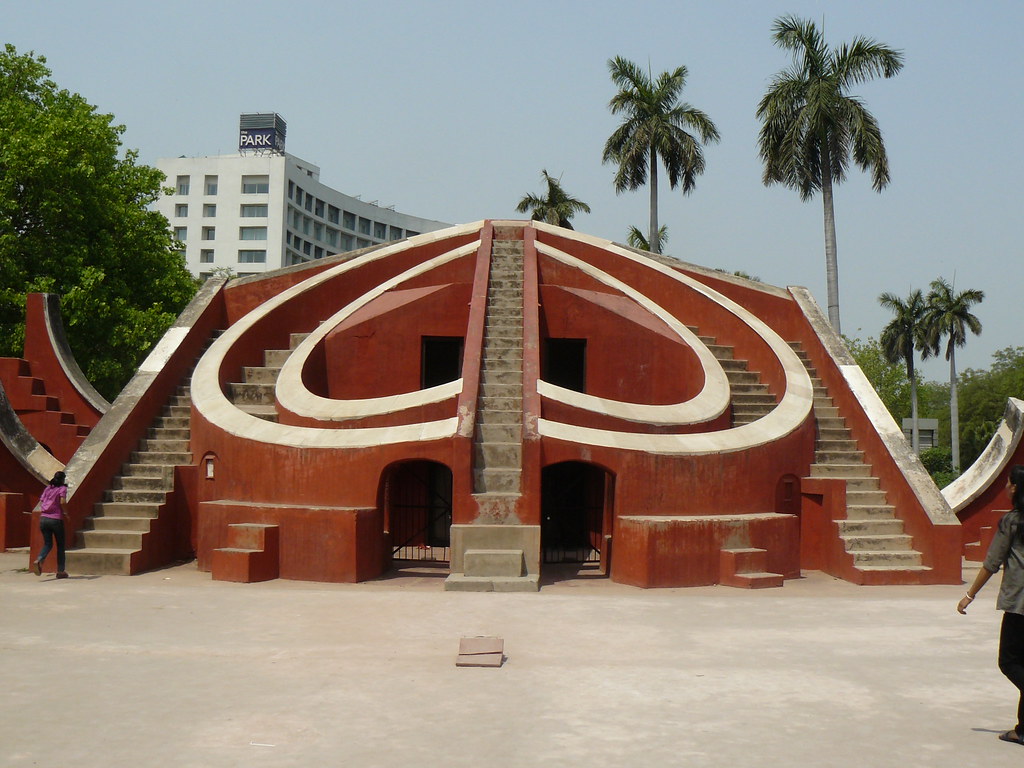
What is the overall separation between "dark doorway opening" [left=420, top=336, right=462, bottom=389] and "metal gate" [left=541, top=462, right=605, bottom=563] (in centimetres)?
221

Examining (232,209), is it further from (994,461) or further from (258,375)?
(994,461)

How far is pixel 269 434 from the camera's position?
960 centimetres

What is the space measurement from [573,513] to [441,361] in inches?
110

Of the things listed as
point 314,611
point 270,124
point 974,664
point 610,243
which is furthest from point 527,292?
point 270,124

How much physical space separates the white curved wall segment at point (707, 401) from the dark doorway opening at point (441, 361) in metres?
1.96

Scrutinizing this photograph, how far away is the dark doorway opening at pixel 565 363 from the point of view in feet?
42.7

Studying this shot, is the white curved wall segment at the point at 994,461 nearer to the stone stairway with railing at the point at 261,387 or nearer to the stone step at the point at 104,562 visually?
the stone stairway with railing at the point at 261,387

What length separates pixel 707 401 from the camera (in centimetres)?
1057

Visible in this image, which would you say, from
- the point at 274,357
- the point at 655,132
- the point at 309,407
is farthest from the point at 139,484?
the point at 655,132

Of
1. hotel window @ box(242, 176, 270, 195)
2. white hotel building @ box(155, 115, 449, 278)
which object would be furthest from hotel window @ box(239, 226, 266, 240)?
hotel window @ box(242, 176, 270, 195)

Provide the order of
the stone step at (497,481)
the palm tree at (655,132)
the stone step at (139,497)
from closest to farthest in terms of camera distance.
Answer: the stone step at (497,481) < the stone step at (139,497) < the palm tree at (655,132)

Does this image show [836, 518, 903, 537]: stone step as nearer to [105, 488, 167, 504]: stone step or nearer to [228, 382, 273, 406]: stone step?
[228, 382, 273, 406]: stone step

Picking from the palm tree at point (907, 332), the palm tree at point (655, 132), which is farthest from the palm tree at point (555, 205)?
the palm tree at point (907, 332)

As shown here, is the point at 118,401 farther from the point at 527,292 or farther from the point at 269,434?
the point at 527,292
